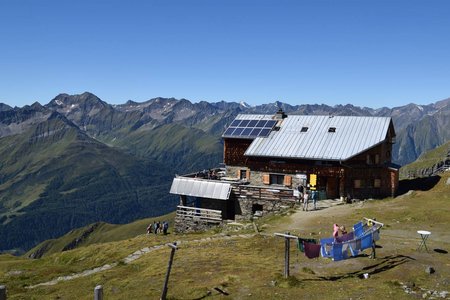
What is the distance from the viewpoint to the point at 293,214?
5222 centimetres

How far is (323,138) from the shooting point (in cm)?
6334

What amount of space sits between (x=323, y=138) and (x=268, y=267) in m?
36.1

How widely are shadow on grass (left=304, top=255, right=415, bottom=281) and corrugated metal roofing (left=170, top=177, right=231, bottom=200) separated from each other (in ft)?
102

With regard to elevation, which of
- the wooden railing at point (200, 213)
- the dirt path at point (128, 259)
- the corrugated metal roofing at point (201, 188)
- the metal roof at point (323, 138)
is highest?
the metal roof at point (323, 138)

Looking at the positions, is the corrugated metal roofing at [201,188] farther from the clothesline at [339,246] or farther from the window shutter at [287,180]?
the clothesline at [339,246]

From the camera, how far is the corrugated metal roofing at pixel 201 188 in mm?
59969

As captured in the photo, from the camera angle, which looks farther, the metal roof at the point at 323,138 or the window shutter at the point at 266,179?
the window shutter at the point at 266,179

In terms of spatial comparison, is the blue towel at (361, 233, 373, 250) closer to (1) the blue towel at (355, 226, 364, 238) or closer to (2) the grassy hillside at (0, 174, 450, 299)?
(2) the grassy hillside at (0, 174, 450, 299)

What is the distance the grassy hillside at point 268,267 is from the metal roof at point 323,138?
33.6 ft

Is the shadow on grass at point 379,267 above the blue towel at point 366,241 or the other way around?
the other way around

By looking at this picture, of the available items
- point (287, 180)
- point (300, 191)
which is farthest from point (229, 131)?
point (300, 191)

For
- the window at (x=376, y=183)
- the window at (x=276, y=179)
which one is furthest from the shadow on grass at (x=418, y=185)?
the window at (x=276, y=179)

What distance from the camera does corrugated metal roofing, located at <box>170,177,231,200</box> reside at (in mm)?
59969

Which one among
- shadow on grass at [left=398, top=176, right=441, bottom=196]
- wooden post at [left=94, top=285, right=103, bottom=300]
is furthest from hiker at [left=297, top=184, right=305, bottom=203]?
wooden post at [left=94, top=285, right=103, bottom=300]
